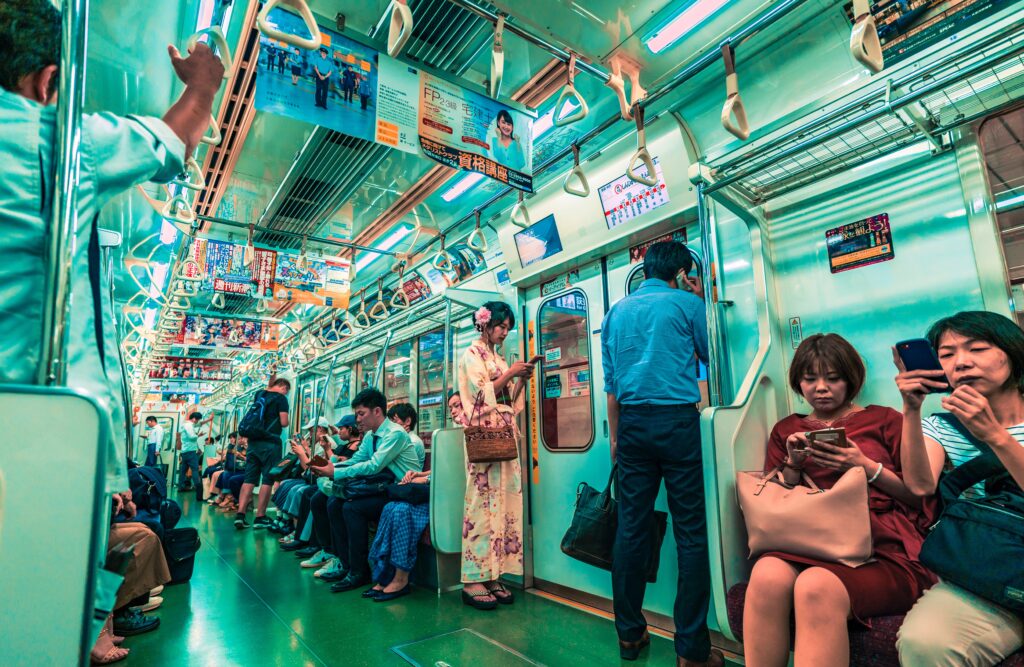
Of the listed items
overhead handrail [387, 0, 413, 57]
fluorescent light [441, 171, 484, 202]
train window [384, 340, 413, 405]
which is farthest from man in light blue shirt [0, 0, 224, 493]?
train window [384, 340, 413, 405]

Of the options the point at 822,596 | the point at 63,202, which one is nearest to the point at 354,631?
the point at 822,596

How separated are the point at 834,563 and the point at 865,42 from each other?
181cm

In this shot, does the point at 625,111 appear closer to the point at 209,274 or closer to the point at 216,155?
the point at 216,155

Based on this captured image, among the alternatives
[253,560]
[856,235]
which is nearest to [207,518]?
[253,560]

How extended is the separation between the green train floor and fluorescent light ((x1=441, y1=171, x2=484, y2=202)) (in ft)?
12.1

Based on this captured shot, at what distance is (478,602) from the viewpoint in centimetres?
370

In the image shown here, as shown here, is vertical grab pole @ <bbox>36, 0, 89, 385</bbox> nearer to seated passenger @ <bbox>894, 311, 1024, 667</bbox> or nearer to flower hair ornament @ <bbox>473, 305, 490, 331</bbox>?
seated passenger @ <bbox>894, 311, 1024, 667</bbox>

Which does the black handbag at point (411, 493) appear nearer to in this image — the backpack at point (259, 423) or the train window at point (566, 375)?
the train window at point (566, 375)

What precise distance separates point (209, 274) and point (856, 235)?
607 cm

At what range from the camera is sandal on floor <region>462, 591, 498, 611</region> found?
12.1 ft

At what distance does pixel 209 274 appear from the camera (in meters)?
6.01

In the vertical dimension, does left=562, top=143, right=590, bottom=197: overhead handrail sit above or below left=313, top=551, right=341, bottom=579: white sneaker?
above

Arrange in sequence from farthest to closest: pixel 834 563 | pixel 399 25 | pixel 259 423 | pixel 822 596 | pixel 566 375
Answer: pixel 259 423, pixel 566 375, pixel 399 25, pixel 834 563, pixel 822 596

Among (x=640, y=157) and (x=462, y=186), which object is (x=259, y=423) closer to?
(x=462, y=186)
